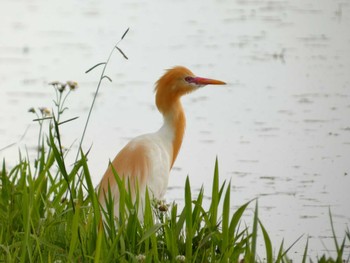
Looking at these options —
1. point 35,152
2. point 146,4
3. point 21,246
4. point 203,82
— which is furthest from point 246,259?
point 146,4

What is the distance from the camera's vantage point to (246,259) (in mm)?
3912

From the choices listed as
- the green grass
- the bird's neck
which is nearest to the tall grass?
the green grass

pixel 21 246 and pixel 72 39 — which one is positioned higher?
pixel 72 39

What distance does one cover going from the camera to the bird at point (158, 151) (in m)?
5.49

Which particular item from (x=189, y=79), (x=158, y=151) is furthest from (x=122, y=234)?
(x=189, y=79)

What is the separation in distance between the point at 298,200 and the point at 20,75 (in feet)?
14.0

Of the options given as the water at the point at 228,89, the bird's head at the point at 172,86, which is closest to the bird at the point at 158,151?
the bird's head at the point at 172,86

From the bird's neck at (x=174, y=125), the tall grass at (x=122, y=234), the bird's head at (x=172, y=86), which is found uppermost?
the bird's head at (x=172, y=86)

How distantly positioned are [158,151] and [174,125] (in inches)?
14.2

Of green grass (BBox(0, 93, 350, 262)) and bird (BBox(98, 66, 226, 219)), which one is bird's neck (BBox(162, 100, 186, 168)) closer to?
bird (BBox(98, 66, 226, 219))

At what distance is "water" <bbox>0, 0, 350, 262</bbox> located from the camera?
6.80 m

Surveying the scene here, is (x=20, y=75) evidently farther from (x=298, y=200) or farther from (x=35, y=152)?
(x=298, y=200)

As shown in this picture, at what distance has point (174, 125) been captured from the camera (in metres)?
6.10

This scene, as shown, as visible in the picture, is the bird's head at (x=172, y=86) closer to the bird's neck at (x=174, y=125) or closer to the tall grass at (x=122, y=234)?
the bird's neck at (x=174, y=125)
